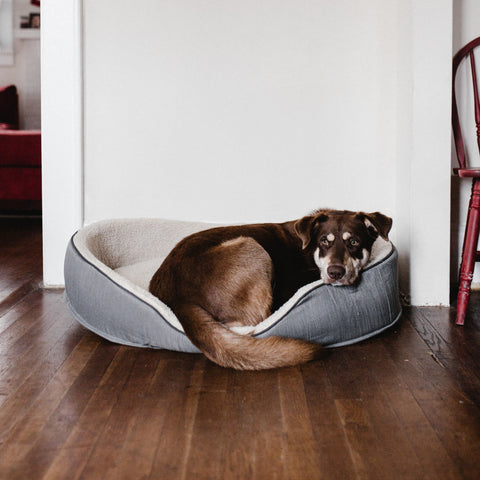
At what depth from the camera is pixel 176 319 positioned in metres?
2.06

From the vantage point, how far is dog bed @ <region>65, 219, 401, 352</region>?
2.06 metres

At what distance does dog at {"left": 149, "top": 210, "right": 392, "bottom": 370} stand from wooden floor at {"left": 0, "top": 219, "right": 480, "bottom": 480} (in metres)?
0.10

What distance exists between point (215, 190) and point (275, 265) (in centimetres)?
95

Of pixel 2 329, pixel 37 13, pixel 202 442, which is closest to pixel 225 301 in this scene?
pixel 202 442

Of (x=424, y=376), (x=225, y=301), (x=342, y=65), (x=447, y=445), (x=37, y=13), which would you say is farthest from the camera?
(x=37, y=13)

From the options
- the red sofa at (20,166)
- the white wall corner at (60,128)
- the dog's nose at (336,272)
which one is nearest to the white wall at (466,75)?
the dog's nose at (336,272)

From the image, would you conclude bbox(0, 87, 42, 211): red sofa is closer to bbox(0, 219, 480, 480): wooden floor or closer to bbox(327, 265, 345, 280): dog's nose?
bbox(0, 219, 480, 480): wooden floor

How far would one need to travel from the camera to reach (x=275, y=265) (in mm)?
2385

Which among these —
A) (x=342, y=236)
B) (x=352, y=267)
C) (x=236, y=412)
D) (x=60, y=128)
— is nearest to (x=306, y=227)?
(x=342, y=236)

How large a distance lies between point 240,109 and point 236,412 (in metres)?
1.98

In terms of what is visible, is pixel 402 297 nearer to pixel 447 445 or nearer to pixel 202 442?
pixel 447 445

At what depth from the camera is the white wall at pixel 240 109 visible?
10.2 feet

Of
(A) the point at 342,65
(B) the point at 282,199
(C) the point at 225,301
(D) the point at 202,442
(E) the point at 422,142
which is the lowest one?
(D) the point at 202,442

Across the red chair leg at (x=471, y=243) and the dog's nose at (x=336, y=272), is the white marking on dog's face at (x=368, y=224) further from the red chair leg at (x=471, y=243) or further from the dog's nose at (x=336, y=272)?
the red chair leg at (x=471, y=243)
